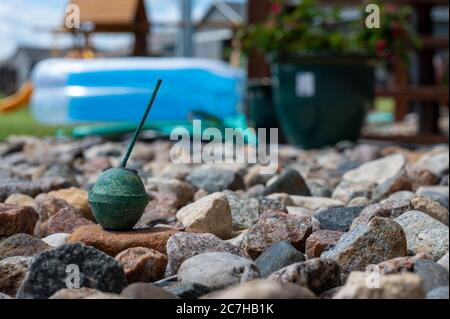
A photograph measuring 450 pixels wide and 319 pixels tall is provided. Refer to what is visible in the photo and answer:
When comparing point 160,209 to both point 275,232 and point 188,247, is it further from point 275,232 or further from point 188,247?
point 188,247

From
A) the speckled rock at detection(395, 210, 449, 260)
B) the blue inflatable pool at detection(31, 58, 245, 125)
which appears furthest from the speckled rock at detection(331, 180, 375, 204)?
the blue inflatable pool at detection(31, 58, 245, 125)

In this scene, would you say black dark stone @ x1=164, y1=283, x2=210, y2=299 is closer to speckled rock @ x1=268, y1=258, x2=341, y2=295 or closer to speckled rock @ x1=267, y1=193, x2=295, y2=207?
speckled rock @ x1=268, y1=258, x2=341, y2=295

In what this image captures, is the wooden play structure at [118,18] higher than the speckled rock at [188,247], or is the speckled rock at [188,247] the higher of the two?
the wooden play structure at [118,18]

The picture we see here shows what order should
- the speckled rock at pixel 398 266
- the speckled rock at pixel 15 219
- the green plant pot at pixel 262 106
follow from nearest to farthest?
the speckled rock at pixel 398 266 < the speckled rock at pixel 15 219 < the green plant pot at pixel 262 106

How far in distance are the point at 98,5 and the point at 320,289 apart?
10451mm

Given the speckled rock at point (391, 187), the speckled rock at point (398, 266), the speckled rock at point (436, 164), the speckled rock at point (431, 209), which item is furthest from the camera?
the speckled rock at point (436, 164)

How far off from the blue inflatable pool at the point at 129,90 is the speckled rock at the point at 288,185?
159 inches

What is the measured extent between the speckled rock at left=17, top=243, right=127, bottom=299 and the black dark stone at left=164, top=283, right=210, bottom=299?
0.14 m

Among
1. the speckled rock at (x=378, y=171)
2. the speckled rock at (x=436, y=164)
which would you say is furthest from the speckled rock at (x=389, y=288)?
the speckled rock at (x=436, y=164)

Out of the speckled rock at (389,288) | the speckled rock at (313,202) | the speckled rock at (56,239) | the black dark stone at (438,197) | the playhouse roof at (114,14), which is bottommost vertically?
the speckled rock at (313,202)

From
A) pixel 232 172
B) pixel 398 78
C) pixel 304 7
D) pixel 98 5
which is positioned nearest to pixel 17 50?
pixel 98 5

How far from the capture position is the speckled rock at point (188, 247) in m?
1.93

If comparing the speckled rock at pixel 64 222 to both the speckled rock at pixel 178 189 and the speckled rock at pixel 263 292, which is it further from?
the speckled rock at pixel 263 292

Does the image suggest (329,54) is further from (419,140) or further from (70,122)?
(70,122)
